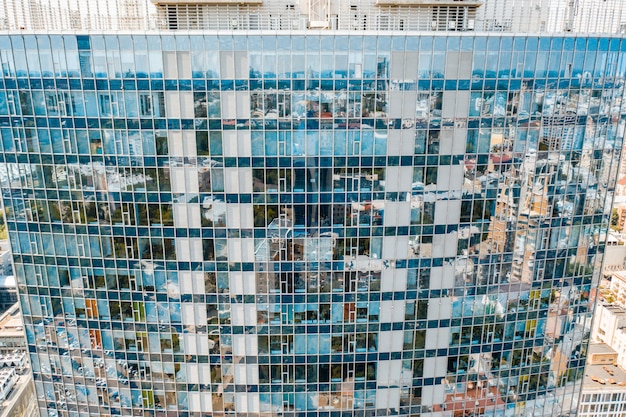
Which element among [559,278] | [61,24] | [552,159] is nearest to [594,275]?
[559,278]

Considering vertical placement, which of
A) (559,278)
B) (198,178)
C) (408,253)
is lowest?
(559,278)

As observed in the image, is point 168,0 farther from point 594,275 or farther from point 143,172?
point 594,275

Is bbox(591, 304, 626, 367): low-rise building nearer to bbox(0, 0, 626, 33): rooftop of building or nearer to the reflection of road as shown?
the reflection of road

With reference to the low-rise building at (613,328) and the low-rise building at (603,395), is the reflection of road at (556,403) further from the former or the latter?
the low-rise building at (613,328)

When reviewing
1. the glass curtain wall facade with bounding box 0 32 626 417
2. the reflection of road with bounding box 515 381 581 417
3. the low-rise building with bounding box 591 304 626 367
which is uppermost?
the glass curtain wall facade with bounding box 0 32 626 417

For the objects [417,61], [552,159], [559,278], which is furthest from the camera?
[559,278]

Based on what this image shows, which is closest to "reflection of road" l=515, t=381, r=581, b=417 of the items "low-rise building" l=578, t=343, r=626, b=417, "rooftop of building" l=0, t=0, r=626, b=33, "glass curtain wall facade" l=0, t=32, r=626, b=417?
"glass curtain wall facade" l=0, t=32, r=626, b=417

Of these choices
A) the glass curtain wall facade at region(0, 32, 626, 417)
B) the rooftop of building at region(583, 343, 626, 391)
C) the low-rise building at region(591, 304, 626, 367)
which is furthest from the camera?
the low-rise building at region(591, 304, 626, 367)

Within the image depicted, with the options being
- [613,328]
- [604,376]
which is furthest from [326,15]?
[613,328]
